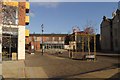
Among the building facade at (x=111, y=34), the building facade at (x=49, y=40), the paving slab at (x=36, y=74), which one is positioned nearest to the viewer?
the paving slab at (x=36, y=74)

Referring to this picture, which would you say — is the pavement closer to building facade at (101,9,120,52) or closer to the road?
the road

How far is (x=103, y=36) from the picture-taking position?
3917 inches

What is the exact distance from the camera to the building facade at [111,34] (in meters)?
84.2

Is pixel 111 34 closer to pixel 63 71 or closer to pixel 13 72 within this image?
pixel 63 71

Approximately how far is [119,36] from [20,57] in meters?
46.3

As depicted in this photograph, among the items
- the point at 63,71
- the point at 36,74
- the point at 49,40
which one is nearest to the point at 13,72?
the point at 36,74

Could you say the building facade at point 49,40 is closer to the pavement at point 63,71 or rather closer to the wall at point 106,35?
the wall at point 106,35

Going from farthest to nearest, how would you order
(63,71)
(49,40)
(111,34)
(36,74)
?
(49,40) → (111,34) → (63,71) → (36,74)

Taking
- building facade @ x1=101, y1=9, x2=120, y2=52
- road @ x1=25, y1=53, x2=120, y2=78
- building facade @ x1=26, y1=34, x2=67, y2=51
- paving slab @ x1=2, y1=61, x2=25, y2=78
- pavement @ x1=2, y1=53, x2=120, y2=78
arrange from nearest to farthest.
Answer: pavement @ x1=2, y1=53, x2=120, y2=78, paving slab @ x1=2, y1=61, x2=25, y2=78, road @ x1=25, y1=53, x2=120, y2=78, building facade @ x1=101, y1=9, x2=120, y2=52, building facade @ x1=26, y1=34, x2=67, y2=51

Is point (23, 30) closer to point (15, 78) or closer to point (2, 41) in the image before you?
point (15, 78)

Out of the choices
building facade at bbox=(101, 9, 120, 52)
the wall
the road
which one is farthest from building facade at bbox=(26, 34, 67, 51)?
the road

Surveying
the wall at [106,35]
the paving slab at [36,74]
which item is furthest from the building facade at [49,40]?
the paving slab at [36,74]

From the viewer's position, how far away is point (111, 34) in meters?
90.9

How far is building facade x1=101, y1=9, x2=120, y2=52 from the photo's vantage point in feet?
276
